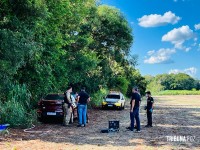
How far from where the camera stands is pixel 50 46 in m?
23.3

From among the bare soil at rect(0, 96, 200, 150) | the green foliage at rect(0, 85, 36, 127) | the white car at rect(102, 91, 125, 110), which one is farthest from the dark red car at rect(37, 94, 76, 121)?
the white car at rect(102, 91, 125, 110)

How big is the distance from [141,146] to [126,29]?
3013cm

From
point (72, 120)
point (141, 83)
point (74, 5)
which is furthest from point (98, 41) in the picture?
point (141, 83)

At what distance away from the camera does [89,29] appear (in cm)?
3791

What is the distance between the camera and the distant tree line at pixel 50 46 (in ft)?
56.3

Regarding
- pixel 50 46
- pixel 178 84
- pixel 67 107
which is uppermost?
pixel 178 84

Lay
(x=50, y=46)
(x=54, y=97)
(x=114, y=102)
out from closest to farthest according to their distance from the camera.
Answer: (x=54, y=97) → (x=50, y=46) → (x=114, y=102)

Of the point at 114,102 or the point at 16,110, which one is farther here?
the point at 114,102

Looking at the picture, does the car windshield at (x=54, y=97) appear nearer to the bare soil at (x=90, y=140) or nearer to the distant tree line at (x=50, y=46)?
the distant tree line at (x=50, y=46)

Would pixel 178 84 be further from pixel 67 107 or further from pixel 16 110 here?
pixel 16 110

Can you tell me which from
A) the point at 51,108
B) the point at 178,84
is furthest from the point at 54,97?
the point at 178,84

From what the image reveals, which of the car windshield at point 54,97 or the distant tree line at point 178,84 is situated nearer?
the car windshield at point 54,97

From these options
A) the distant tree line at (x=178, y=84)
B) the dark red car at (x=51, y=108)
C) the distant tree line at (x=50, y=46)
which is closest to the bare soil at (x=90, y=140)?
the dark red car at (x=51, y=108)

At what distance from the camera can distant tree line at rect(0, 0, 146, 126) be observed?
56.3 feet
